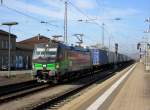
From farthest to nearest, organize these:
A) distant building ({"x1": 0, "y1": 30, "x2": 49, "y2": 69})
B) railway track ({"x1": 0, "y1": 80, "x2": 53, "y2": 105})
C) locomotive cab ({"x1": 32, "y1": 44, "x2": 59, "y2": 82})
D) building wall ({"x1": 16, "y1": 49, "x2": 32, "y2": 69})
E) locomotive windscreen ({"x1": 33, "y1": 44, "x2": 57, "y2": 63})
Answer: building wall ({"x1": 16, "y1": 49, "x2": 32, "y2": 69}) → distant building ({"x1": 0, "y1": 30, "x2": 49, "y2": 69}) → locomotive windscreen ({"x1": 33, "y1": 44, "x2": 57, "y2": 63}) → locomotive cab ({"x1": 32, "y1": 44, "x2": 59, "y2": 82}) → railway track ({"x1": 0, "y1": 80, "x2": 53, "y2": 105})

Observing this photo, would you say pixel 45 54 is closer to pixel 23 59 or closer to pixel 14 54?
pixel 14 54

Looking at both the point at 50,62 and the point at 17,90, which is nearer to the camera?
the point at 17,90

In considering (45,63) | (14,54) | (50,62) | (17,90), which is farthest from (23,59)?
(17,90)

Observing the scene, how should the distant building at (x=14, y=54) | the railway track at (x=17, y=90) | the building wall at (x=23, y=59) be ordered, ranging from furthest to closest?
the building wall at (x=23, y=59)
the distant building at (x=14, y=54)
the railway track at (x=17, y=90)

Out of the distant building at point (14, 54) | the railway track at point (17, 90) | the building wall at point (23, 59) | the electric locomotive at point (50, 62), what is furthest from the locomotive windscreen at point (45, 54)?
the building wall at point (23, 59)

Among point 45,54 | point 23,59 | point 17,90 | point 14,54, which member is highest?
point 14,54

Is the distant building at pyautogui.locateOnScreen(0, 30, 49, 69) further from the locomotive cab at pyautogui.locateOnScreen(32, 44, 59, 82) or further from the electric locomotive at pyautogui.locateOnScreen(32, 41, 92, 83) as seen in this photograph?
the locomotive cab at pyautogui.locateOnScreen(32, 44, 59, 82)

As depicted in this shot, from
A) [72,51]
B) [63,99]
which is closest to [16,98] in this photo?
[63,99]

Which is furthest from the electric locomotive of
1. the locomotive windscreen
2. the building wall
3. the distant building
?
the building wall

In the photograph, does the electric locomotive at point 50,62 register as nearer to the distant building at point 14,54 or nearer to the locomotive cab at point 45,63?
the locomotive cab at point 45,63

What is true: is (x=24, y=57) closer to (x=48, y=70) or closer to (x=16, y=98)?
(x=48, y=70)

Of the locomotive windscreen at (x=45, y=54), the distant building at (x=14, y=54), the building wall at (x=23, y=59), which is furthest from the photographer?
the building wall at (x=23, y=59)

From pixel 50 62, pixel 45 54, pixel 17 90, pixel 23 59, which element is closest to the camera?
pixel 17 90

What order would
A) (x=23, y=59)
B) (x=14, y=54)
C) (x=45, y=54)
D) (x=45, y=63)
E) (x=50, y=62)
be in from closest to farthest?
1. (x=50, y=62)
2. (x=45, y=63)
3. (x=45, y=54)
4. (x=14, y=54)
5. (x=23, y=59)
